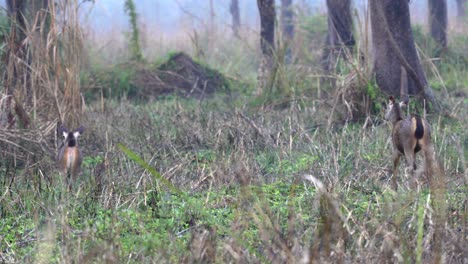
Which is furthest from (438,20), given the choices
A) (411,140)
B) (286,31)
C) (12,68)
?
(411,140)

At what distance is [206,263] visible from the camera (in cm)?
396

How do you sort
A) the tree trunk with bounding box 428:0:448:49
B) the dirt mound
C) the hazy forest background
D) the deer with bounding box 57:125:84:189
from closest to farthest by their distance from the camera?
the hazy forest background < the deer with bounding box 57:125:84:189 < the dirt mound < the tree trunk with bounding box 428:0:448:49

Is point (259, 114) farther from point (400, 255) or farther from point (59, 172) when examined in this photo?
point (400, 255)

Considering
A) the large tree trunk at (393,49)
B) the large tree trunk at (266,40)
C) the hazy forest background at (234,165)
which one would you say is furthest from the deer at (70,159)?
the large tree trunk at (266,40)

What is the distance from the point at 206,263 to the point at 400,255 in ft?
2.85

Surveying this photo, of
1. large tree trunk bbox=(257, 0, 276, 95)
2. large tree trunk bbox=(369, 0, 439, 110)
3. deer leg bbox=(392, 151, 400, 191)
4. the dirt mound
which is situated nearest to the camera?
deer leg bbox=(392, 151, 400, 191)

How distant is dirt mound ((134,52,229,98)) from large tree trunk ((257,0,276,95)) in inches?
50.5

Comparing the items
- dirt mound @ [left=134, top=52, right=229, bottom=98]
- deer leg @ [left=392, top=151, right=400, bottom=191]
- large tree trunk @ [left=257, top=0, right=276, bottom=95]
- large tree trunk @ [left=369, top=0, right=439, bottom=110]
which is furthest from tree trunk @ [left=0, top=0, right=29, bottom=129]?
dirt mound @ [left=134, top=52, right=229, bottom=98]

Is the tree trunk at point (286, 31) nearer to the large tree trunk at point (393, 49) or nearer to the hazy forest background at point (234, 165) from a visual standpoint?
the hazy forest background at point (234, 165)

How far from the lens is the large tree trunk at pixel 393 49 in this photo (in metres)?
9.32

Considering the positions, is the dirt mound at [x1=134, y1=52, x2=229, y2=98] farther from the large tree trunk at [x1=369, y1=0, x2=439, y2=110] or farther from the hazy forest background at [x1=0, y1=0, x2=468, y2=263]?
the large tree trunk at [x1=369, y1=0, x2=439, y2=110]

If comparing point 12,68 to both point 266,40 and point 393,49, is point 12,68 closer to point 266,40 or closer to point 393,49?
point 393,49

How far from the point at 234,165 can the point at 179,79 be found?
7.38 meters

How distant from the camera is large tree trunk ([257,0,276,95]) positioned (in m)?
11.4
